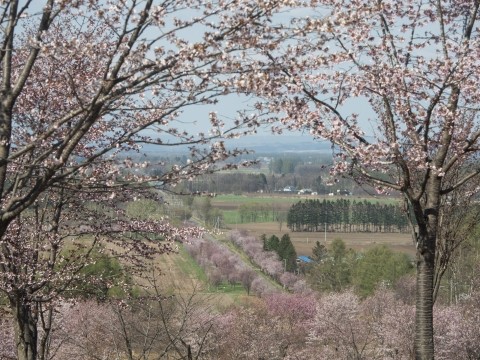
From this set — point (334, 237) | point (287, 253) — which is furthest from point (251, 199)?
point (287, 253)

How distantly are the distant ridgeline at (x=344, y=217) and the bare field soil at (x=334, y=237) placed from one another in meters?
3.02

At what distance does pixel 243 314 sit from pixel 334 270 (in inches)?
1040

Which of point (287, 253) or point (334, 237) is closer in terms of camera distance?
point (287, 253)

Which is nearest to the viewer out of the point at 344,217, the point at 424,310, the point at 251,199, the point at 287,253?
the point at 424,310

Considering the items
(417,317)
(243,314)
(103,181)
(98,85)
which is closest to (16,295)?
(103,181)

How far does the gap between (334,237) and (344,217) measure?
33.4 feet

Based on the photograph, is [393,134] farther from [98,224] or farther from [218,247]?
[218,247]

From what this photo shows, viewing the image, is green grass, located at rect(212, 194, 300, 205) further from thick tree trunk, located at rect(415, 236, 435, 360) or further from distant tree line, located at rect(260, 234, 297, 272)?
thick tree trunk, located at rect(415, 236, 435, 360)

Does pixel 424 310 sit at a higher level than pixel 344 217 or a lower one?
higher

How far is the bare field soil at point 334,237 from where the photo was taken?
93375 millimetres

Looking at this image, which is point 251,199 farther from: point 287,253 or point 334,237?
point 287,253

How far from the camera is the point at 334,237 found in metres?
107

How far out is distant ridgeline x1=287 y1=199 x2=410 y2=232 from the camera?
372 ft

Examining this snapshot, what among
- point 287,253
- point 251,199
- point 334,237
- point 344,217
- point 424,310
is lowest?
point 287,253
